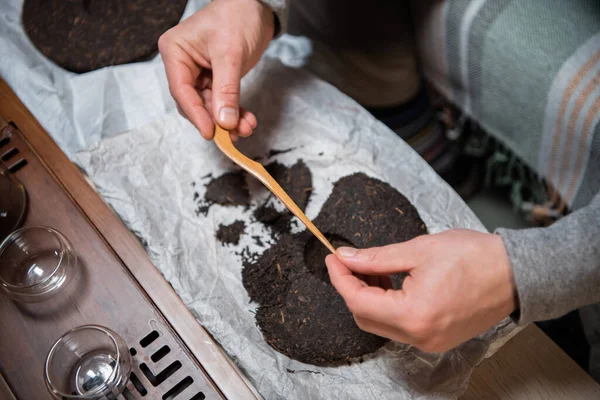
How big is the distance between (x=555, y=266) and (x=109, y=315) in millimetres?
678

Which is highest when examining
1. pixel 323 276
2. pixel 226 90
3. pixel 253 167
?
pixel 226 90

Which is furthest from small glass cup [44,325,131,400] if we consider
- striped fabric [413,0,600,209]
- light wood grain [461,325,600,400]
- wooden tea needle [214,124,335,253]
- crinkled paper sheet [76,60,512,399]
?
striped fabric [413,0,600,209]

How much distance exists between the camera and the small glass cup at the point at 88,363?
0.75 meters

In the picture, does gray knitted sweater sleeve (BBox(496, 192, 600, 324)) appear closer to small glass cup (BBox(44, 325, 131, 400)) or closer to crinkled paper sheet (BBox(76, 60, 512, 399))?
crinkled paper sheet (BBox(76, 60, 512, 399))

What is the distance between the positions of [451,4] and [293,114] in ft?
1.32

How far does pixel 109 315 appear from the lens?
817mm

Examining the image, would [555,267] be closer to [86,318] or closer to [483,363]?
[483,363]

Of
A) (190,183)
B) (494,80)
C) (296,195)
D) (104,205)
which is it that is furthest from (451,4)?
(104,205)

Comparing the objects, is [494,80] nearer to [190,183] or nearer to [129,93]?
[190,183]

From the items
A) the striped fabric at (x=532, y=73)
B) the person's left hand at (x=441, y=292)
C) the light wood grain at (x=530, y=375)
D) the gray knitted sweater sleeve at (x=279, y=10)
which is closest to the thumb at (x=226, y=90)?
the gray knitted sweater sleeve at (x=279, y=10)


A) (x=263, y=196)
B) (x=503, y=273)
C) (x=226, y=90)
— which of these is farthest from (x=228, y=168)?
(x=503, y=273)

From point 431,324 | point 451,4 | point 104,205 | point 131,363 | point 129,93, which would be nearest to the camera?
point 431,324

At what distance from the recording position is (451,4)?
1047mm

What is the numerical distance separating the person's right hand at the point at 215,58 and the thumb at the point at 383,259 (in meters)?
0.34
